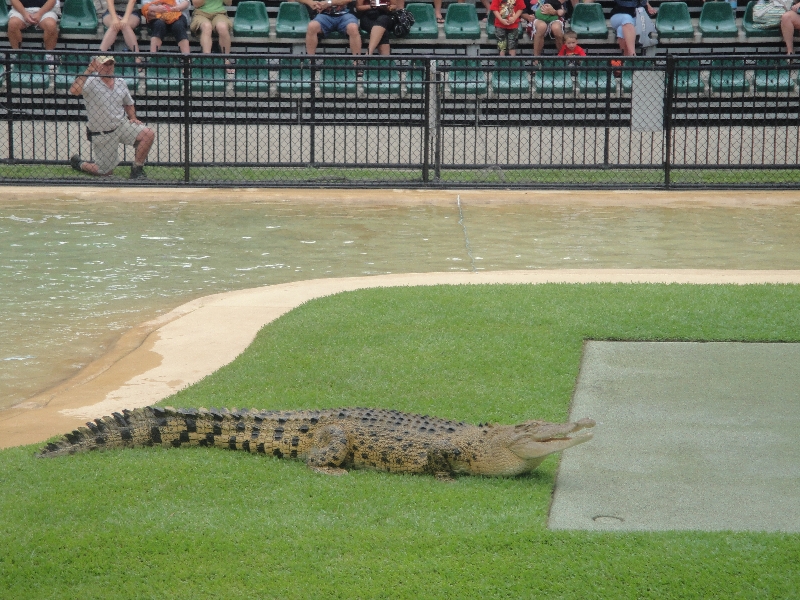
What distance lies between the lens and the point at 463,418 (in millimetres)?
4938

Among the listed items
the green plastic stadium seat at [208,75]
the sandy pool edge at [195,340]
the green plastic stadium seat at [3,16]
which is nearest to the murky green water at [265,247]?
the sandy pool edge at [195,340]

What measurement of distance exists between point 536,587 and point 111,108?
1067cm

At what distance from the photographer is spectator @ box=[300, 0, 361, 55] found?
50.7 feet

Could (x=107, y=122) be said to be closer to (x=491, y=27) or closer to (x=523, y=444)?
(x=491, y=27)

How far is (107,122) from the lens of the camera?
12.7 meters

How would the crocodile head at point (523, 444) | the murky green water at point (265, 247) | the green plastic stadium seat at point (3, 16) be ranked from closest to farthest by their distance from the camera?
the crocodile head at point (523, 444)
the murky green water at point (265, 247)
the green plastic stadium seat at point (3, 16)

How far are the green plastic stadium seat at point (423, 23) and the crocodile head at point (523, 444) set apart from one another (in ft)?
42.8

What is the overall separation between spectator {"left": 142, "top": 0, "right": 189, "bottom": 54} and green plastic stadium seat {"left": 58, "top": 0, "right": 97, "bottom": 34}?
136cm

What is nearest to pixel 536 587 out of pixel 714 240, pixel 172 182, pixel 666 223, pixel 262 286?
pixel 262 286

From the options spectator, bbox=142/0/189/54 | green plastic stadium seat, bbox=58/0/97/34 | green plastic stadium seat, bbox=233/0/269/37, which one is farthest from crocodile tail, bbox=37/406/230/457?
green plastic stadium seat, bbox=58/0/97/34

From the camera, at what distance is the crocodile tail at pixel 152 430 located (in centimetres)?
456

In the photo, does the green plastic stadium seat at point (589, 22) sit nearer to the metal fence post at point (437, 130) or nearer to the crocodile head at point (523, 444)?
the metal fence post at point (437, 130)

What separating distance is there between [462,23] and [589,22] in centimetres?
195

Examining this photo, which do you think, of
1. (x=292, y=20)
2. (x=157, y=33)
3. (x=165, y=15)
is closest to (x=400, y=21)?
(x=292, y=20)
